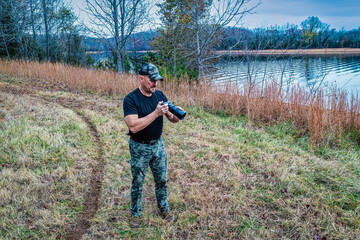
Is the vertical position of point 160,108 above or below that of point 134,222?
above

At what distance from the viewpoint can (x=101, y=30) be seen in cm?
1157

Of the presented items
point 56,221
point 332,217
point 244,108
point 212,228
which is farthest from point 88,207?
point 244,108

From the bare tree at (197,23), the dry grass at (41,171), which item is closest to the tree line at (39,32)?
the bare tree at (197,23)

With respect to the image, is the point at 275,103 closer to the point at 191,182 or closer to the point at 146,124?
the point at 191,182

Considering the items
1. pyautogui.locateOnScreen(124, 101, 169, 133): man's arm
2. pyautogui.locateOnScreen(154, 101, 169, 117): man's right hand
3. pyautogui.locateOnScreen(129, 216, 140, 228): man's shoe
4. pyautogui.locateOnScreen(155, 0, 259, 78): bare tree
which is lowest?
pyautogui.locateOnScreen(129, 216, 140, 228): man's shoe

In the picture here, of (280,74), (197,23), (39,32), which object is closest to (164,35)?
(197,23)

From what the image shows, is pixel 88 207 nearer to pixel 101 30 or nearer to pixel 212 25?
pixel 212 25

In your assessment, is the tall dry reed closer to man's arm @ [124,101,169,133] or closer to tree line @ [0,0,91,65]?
man's arm @ [124,101,169,133]

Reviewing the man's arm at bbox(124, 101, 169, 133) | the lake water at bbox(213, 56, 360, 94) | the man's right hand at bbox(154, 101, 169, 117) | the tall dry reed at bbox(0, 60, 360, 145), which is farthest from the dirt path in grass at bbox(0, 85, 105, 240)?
the lake water at bbox(213, 56, 360, 94)

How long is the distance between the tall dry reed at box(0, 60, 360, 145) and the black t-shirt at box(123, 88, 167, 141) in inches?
→ 157

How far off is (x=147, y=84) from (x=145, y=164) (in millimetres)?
830

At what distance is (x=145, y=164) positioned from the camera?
2.51 m

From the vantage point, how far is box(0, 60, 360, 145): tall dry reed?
5273 mm

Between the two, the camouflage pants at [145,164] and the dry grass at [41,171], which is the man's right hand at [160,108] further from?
the dry grass at [41,171]
